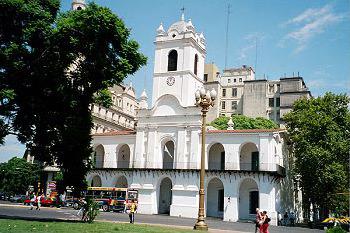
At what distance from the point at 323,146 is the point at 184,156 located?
14.4m

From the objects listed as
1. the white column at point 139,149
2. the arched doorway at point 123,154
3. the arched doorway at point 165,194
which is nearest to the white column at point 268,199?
the arched doorway at point 165,194

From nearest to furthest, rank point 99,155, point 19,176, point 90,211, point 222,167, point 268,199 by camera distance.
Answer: point 90,211 < point 268,199 < point 222,167 < point 99,155 < point 19,176

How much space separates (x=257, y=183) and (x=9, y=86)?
26.4m

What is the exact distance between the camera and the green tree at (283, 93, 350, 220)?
3809 cm

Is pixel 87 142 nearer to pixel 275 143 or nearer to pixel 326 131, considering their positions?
pixel 275 143

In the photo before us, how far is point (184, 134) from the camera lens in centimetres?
4338

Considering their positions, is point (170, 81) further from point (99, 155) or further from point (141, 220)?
point (141, 220)

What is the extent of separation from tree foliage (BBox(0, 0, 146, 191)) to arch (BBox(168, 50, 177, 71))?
2405 centimetres

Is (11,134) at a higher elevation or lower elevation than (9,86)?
lower

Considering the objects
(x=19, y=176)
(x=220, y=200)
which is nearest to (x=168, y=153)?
(x=220, y=200)

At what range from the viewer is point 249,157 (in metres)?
43.2

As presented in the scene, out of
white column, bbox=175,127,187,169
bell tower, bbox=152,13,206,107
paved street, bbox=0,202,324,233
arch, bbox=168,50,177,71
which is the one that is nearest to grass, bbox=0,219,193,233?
paved street, bbox=0,202,324,233

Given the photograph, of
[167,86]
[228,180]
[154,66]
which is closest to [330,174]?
[228,180]

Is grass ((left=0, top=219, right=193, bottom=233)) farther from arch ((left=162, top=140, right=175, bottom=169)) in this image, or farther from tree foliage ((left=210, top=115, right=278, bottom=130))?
tree foliage ((left=210, top=115, right=278, bottom=130))
